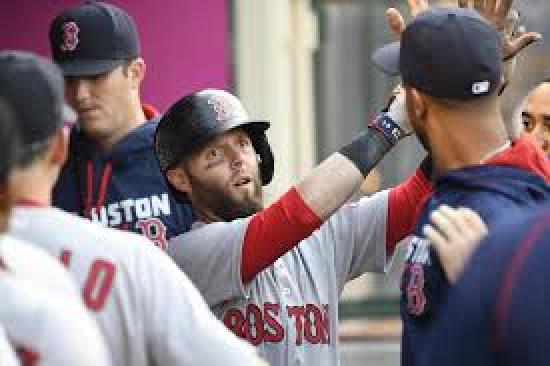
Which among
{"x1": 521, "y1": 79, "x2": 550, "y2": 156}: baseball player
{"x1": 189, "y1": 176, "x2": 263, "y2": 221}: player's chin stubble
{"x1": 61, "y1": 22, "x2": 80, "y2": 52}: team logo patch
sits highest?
{"x1": 61, "y1": 22, "x2": 80, "y2": 52}: team logo patch

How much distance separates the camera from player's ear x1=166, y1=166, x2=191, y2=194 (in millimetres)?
5117

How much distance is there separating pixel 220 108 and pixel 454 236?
1.40 meters

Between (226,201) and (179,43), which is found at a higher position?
(226,201)

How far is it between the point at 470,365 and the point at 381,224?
1.77 meters

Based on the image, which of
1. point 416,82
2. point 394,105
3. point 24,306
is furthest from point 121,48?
point 24,306

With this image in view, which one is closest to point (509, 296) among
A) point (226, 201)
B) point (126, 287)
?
point (126, 287)

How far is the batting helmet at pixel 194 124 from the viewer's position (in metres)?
5.04

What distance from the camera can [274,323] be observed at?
16.3 feet

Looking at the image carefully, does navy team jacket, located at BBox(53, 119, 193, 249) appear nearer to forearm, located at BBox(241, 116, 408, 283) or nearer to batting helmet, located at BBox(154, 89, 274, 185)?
batting helmet, located at BBox(154, 89, 274, 185)

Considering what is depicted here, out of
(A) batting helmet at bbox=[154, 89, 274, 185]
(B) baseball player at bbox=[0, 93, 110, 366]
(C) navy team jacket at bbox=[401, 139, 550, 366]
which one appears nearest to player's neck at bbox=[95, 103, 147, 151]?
(A) batting helmet at bbox=[154, 89, 274, 185]

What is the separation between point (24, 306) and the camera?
321 centimetres

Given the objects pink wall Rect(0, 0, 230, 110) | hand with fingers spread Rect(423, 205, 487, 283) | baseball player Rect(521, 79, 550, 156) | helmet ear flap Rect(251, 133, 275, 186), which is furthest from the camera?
pink wall Rect(0, 0, 230, 110)

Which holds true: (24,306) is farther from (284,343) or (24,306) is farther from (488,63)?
(284,343)

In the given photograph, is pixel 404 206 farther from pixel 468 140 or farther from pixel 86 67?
pixel 86 67
